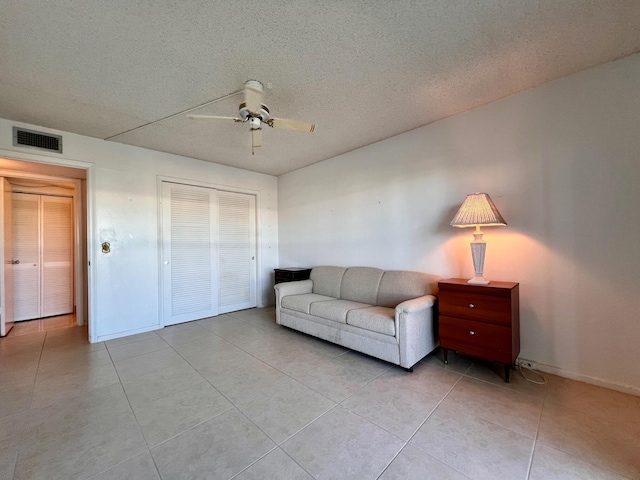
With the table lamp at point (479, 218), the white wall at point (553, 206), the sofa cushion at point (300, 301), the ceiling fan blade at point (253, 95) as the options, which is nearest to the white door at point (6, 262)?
the sofa cushion at point (300, 301)

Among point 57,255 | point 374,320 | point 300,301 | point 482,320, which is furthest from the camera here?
point 57,255

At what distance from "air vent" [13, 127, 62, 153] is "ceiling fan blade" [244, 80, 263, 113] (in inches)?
106

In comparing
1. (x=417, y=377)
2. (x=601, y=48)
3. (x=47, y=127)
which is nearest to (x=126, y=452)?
(x=417, y=377)

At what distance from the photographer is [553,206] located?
7.48 ft

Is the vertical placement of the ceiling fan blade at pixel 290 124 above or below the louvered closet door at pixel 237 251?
above

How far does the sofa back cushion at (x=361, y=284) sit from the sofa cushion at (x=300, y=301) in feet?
0.89

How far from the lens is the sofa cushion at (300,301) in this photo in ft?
10.7

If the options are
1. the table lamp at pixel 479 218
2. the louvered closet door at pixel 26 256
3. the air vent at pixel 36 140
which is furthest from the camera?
the louvered closet door at pixel 26 256

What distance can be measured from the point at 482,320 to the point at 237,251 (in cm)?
391

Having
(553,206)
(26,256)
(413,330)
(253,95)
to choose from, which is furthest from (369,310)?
(26,256)

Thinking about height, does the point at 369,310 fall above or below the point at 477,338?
above

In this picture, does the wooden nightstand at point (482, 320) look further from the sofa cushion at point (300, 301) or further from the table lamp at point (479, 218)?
the sofa cushion at point (300, 301)

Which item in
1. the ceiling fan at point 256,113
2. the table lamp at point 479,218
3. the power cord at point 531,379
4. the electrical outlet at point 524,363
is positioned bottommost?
the power cord at point 531,379

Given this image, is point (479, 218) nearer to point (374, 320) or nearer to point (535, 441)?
point (374, 320)
